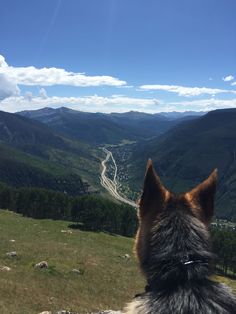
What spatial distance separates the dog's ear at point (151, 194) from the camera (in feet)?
16.3

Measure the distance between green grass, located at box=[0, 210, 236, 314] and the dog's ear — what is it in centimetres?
1792

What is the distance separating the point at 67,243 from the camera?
61.5 meters

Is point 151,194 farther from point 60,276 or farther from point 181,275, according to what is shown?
point 60,276

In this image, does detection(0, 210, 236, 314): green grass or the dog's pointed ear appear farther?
detection(0, 210, 236, 314): green grass

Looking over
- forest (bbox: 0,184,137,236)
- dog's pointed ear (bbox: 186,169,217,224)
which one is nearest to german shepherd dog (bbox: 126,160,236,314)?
dog's pointed ear (bbox: 186,169,217,224)

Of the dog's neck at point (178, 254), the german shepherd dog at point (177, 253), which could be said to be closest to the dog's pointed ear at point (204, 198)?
the german shepherd dog at point (177, 253)

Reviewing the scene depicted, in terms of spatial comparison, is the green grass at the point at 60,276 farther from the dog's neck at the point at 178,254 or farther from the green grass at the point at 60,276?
the dog's neck at the point at 178,254

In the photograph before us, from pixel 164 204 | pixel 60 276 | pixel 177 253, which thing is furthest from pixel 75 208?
pixel 177 253

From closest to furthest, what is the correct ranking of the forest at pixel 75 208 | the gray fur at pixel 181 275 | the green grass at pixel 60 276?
the gray fur at pixel 181 275
the green grass at pixel 60 276
the forest at pixel 75 208

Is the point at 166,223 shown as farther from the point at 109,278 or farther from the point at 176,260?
Result: the point at 109,278

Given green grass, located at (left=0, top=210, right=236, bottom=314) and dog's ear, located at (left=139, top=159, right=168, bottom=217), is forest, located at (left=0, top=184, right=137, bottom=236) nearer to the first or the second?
green grass, located at (left=0, top=210, right=236, bottom=314)

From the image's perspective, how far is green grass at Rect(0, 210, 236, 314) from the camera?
1153 inches

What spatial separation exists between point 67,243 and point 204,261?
58.6 m

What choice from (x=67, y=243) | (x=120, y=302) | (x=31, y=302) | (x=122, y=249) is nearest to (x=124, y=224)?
(x=122, y=249)
